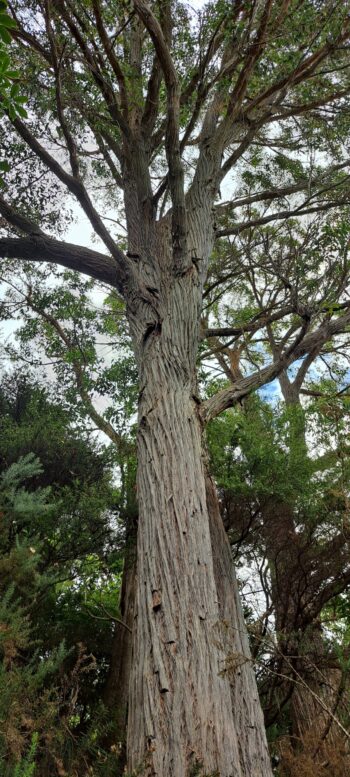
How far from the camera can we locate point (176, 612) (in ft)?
9.15

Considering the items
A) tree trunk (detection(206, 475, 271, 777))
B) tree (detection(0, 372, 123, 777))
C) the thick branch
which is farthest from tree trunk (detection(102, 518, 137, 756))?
the thick branch

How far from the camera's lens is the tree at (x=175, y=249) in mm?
2578

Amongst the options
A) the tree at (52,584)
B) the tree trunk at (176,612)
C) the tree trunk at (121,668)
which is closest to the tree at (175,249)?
the tree trunk at (176,612)

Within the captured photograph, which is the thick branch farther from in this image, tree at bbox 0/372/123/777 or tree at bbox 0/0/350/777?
tree at bbox 0/372/123/777

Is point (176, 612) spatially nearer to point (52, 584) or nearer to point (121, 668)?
point (52, 584)

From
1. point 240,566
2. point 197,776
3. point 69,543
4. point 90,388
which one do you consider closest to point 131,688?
point 197,776

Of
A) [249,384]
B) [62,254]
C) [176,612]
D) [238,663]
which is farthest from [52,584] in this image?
[62,254]

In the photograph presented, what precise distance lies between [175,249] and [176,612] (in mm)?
3369

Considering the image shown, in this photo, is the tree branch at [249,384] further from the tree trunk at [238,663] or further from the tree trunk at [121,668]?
the tree trunk at [121,668]

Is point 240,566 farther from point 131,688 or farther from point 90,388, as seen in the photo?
point 90,388

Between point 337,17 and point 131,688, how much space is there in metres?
6.75

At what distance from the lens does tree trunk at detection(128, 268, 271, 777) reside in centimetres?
233

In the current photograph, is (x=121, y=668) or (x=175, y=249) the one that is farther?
(x=121, y=668)

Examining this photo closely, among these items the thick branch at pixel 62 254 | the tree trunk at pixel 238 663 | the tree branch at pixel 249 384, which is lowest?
the tree trunk at pixel 238 663
